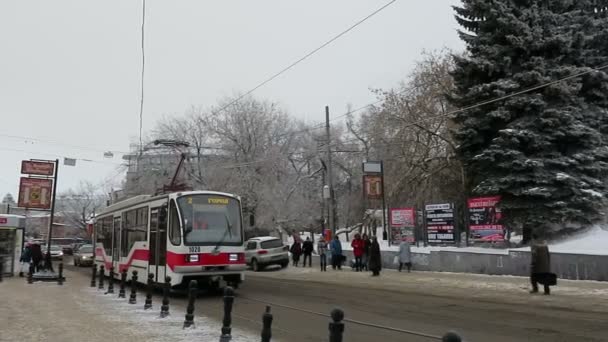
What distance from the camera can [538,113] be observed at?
993 inches

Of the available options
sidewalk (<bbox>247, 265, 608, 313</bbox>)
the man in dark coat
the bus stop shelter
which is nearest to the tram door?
sidewalk (<bbox>247, 265, 608, 313</bbox>)

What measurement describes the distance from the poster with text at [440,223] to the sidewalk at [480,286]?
2242 mm

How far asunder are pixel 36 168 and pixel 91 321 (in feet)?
74.6

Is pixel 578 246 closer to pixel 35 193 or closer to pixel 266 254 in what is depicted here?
pixel 266 254

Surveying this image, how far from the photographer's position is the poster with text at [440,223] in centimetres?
2575

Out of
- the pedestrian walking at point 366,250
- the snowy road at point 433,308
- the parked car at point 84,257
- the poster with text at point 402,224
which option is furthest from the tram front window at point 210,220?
the parked car at point 84,257

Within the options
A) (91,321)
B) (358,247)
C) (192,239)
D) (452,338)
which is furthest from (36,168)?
(452,338)

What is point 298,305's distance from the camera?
1461 cm

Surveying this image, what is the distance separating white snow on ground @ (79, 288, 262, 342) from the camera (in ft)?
31.0

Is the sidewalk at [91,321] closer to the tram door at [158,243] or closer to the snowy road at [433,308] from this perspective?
the tram door at [158,243]

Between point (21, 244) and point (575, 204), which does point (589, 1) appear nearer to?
point (575, 204)

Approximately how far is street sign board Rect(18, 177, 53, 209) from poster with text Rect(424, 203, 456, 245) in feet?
67.4

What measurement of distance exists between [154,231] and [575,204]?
17.3 meters

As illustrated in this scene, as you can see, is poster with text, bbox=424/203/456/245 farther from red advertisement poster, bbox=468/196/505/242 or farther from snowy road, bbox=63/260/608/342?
snowy road, bbox=63/260/608/342
